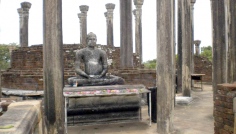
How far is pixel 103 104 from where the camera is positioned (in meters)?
5.66

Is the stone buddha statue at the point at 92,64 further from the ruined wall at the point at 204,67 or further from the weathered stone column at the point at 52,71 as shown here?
the ruined wall at the point at 204,67

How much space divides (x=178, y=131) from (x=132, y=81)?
510cm

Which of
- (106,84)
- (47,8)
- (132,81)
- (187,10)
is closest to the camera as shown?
(47,8)

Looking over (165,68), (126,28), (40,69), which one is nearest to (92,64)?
(165,68)

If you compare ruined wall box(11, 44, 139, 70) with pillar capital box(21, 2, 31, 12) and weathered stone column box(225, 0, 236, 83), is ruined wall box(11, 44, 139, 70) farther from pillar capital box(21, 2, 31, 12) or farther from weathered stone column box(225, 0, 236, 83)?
weathered stone column box(225, 0, 236, 83)

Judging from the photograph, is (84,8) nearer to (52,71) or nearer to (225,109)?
(52,71)

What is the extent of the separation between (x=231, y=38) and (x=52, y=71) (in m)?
3.94

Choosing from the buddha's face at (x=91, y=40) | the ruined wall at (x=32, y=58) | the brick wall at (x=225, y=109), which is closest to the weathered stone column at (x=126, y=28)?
the ruined wall at (x=32, y=58)

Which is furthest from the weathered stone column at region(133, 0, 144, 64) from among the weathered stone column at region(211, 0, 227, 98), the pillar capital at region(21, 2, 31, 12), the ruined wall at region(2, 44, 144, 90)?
the weathered stone column at region(211, 0, 227, 98)

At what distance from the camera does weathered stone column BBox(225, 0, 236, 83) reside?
19.6ft

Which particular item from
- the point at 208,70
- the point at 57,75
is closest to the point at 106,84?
the point at 57,75

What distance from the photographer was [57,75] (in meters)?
4.49

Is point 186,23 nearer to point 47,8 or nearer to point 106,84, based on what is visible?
point 106,84

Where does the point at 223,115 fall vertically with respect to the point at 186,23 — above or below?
below
